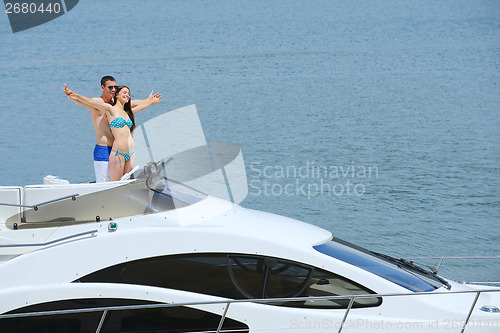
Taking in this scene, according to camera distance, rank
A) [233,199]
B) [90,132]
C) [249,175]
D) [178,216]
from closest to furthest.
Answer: [178,216] < [233,199] < [249,175] < [90,132]

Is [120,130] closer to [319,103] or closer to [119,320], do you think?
[119,320]

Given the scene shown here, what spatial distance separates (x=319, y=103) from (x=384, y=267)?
2266cm

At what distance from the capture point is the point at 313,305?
144 inches

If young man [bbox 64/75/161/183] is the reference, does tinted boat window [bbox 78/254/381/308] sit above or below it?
below

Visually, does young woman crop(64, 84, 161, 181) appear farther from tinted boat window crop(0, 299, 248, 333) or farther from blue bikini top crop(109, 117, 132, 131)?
tinted boat window crop(0, 299, 248, 333)

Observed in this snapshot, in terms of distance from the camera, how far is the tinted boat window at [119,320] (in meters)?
3.52

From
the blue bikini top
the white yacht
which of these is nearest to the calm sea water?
the blue bikini top

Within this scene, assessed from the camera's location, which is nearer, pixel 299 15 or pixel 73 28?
pixel 73 28

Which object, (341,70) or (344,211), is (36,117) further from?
(341,70)

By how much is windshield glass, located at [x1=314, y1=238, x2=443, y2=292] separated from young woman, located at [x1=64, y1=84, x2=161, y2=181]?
2.40m

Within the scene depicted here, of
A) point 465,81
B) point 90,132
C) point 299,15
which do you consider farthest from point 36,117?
point 299,15

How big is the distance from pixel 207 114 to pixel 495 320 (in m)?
20.9

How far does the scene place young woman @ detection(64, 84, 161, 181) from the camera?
19.0 ft

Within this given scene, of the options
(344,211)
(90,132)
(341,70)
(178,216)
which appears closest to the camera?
(178,216)
